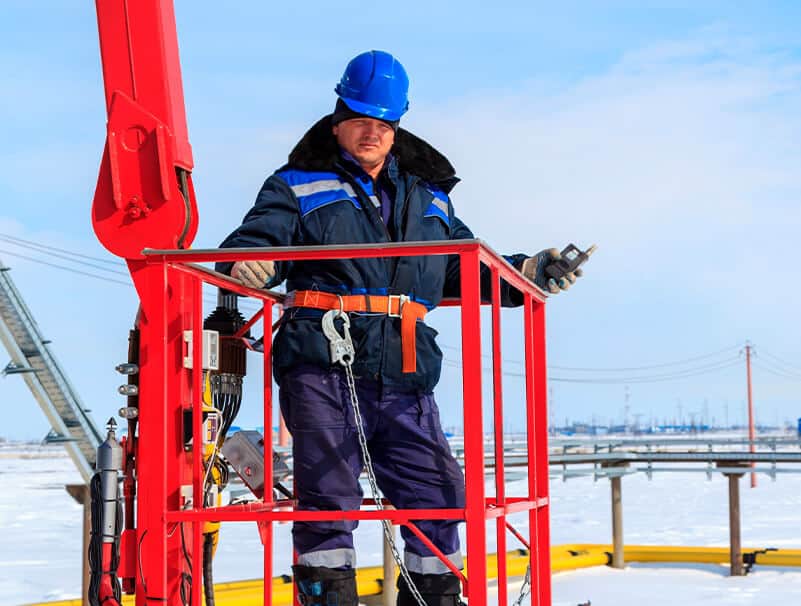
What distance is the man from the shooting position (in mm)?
3342

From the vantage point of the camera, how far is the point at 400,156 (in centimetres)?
385

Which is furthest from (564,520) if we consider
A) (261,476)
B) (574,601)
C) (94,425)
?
(261,476)

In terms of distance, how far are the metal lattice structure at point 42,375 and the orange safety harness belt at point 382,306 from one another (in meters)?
12.1

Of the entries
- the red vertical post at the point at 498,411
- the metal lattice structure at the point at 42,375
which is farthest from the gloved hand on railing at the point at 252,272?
the metal lattice structure at the point at 42,375

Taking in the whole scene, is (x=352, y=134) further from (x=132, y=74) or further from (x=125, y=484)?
(x=125, y=484)

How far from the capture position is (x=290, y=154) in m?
3.64

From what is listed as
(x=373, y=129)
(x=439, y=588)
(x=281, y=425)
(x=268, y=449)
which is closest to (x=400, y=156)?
(x=373, y=129)

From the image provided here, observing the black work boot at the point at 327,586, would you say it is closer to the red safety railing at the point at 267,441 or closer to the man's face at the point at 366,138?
the red safety railing at the point at 267,441

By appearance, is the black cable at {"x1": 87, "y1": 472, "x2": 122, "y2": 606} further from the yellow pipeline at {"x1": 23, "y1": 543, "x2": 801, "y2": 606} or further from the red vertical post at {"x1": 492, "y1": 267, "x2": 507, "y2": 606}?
the yellow pipeline at {"x1": 23, "y1": 543, "x2": 801, "y2": 606}

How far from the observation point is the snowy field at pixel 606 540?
800cm

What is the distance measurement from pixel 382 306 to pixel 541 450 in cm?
92

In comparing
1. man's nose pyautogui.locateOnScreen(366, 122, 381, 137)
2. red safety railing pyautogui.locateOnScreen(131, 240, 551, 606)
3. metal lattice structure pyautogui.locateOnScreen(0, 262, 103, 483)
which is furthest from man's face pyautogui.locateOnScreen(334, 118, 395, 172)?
metal lattice structure pyautogui.locateOnScreen(0, 262, 103, 483)

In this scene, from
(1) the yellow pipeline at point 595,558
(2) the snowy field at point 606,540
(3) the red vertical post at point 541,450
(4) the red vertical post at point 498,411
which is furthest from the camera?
(2) the snowy field at point 606,540

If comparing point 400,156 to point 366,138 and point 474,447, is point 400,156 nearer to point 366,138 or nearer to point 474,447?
point 366,138
